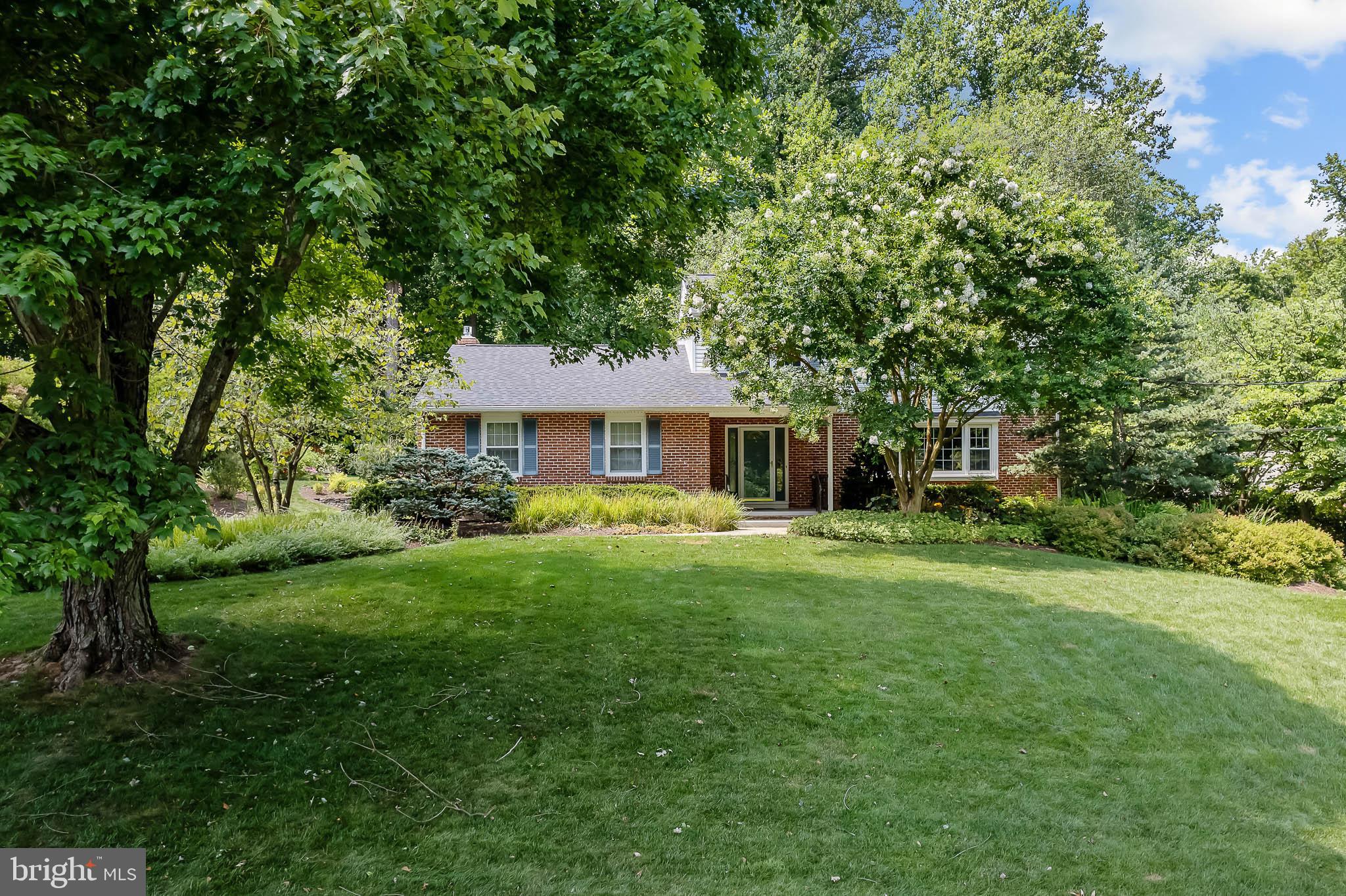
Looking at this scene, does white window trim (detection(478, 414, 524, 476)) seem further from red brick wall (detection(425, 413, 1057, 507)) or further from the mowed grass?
the mowed grass

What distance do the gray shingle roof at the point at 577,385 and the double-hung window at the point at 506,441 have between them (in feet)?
1.98

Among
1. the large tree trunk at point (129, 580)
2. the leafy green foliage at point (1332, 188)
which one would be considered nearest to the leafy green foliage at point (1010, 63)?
the leafy green foliage at point (1332, 188)

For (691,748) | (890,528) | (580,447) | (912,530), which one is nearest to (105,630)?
(691,748)

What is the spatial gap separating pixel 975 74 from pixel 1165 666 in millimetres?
38705

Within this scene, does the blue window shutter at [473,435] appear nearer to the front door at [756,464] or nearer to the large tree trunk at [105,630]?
the front door at [756,464]

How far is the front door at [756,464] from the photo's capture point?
21328mm

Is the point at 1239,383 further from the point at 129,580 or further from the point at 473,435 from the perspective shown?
the point at 129,580

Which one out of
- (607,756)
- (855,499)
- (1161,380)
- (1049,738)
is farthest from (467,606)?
(1161,380)

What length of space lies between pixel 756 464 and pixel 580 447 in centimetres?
529

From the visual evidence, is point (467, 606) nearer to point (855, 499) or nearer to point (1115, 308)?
point (1115, 308)

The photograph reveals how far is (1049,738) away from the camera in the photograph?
580cm

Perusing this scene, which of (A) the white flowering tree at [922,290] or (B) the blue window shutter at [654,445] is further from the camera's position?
(B) the blue window shutter at [654,445]

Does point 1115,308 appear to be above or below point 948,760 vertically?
above

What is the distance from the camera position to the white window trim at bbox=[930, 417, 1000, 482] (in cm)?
2105
